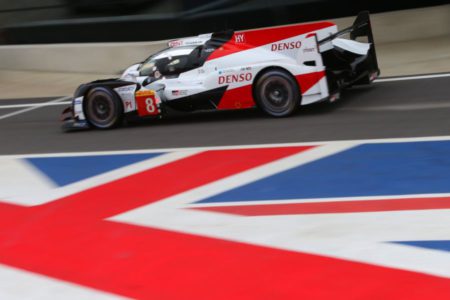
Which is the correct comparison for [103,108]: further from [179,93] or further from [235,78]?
[235,78]

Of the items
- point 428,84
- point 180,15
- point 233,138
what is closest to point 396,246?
point 233,138

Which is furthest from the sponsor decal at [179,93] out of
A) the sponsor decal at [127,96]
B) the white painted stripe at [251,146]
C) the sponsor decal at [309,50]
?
the sponsor decal at [309,50]

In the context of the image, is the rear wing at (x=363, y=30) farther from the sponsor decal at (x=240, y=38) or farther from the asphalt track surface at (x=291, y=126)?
the sponsor decal at (x=240, y=38)

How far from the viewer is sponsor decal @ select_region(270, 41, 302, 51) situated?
972 centimetres

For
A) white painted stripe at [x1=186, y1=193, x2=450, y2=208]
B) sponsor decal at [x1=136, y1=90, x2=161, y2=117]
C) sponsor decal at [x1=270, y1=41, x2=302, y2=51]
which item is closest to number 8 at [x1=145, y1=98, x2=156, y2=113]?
sponsor decal at [x1=136, y1=90, x2=161, y2=117]

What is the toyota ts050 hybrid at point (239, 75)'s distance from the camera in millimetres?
9680

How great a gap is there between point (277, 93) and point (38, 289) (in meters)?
5.44

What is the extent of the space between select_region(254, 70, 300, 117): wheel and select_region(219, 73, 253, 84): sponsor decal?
0.50ft

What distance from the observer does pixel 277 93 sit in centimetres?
988

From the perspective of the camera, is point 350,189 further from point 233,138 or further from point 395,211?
point 233,138

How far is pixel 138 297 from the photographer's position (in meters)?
4.86

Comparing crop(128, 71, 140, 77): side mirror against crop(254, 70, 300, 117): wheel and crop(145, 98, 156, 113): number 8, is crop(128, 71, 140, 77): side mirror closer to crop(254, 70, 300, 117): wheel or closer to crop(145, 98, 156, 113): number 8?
crop(145, 98, 156, 113): number 8

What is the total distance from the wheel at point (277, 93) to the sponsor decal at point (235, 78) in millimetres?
151

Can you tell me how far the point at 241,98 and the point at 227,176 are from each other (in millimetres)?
2560
